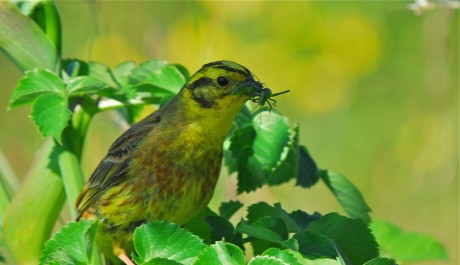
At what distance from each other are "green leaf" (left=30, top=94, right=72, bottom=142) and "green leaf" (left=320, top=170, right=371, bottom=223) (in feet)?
2.43

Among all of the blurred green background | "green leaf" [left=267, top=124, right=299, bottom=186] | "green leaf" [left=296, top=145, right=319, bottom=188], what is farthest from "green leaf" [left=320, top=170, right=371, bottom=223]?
the blurred green background

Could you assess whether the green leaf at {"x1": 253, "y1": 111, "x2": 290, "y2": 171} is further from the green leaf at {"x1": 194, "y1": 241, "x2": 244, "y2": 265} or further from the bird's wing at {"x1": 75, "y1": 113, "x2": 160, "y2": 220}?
the green leaf at {"x1": 194, "y1": 241, "x2": 244, "y2": 265}

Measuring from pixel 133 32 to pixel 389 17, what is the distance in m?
1.61

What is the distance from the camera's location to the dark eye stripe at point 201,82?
2.33 metres

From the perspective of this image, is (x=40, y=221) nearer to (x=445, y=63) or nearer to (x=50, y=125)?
(x=50, y=125)

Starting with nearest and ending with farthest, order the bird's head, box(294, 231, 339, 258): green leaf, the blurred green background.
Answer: box(294, 231, 339, 258): green leaf < the bird's head < the blurred green background

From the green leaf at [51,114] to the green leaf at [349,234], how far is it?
0.64 meters

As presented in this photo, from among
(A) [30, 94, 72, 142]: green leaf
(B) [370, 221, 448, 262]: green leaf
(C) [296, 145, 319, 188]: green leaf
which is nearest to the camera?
(A) [30, 94, 72, 142]: green leaf

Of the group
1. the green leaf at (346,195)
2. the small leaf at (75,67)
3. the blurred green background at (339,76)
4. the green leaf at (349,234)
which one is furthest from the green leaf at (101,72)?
the blurred green background at (339,76)

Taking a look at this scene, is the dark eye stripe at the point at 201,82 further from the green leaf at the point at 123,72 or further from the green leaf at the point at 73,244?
the green leaf at the point at 73,244

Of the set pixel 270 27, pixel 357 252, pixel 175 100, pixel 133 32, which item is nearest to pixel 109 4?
pixel 133 32

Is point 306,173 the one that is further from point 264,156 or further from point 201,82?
point 201,82

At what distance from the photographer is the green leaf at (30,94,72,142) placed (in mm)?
2109

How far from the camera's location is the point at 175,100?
2430 millimetres
